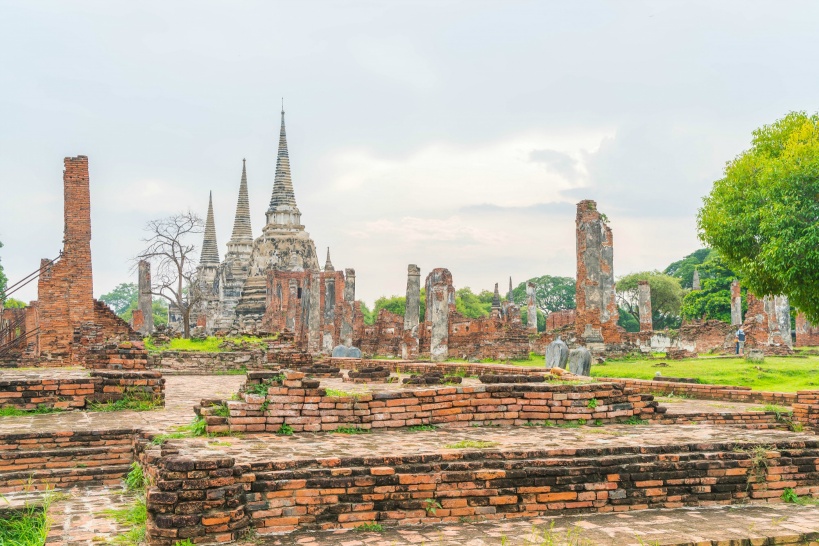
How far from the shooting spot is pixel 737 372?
46.4 ft

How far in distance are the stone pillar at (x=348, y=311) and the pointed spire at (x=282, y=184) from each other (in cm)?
2502

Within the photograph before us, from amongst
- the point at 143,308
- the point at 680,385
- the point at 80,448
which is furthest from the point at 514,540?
the point at 143,308

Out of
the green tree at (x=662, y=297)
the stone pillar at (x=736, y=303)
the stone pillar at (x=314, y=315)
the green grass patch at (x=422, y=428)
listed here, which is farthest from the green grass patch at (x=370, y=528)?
the green tree at (x=662, y=297)

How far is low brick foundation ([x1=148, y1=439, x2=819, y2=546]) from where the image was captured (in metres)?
4.54

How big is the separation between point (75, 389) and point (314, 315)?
23621 mm

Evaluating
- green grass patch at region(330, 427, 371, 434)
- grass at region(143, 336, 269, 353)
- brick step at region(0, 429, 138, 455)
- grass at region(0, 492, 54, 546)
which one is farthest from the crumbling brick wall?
grass at region(0, 492, 54, 546)

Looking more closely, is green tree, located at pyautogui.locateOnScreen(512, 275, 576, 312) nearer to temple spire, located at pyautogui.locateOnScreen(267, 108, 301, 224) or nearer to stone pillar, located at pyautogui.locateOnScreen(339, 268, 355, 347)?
temple spire, located at pyautogui.locateOnScreen(267, 108, 301, 224)

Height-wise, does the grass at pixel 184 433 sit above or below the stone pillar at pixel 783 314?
below

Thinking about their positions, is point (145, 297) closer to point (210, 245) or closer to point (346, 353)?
point (210, 245)

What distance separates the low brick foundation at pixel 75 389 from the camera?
8.69m

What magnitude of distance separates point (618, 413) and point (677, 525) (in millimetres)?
2796

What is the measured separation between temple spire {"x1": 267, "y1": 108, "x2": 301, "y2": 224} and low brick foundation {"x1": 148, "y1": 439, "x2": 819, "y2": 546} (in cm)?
5076

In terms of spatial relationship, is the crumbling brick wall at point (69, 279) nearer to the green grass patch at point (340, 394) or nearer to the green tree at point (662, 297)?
the green grass patch at point (340, 394)

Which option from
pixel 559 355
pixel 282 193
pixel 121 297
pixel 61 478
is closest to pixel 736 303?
pixel 559 355
